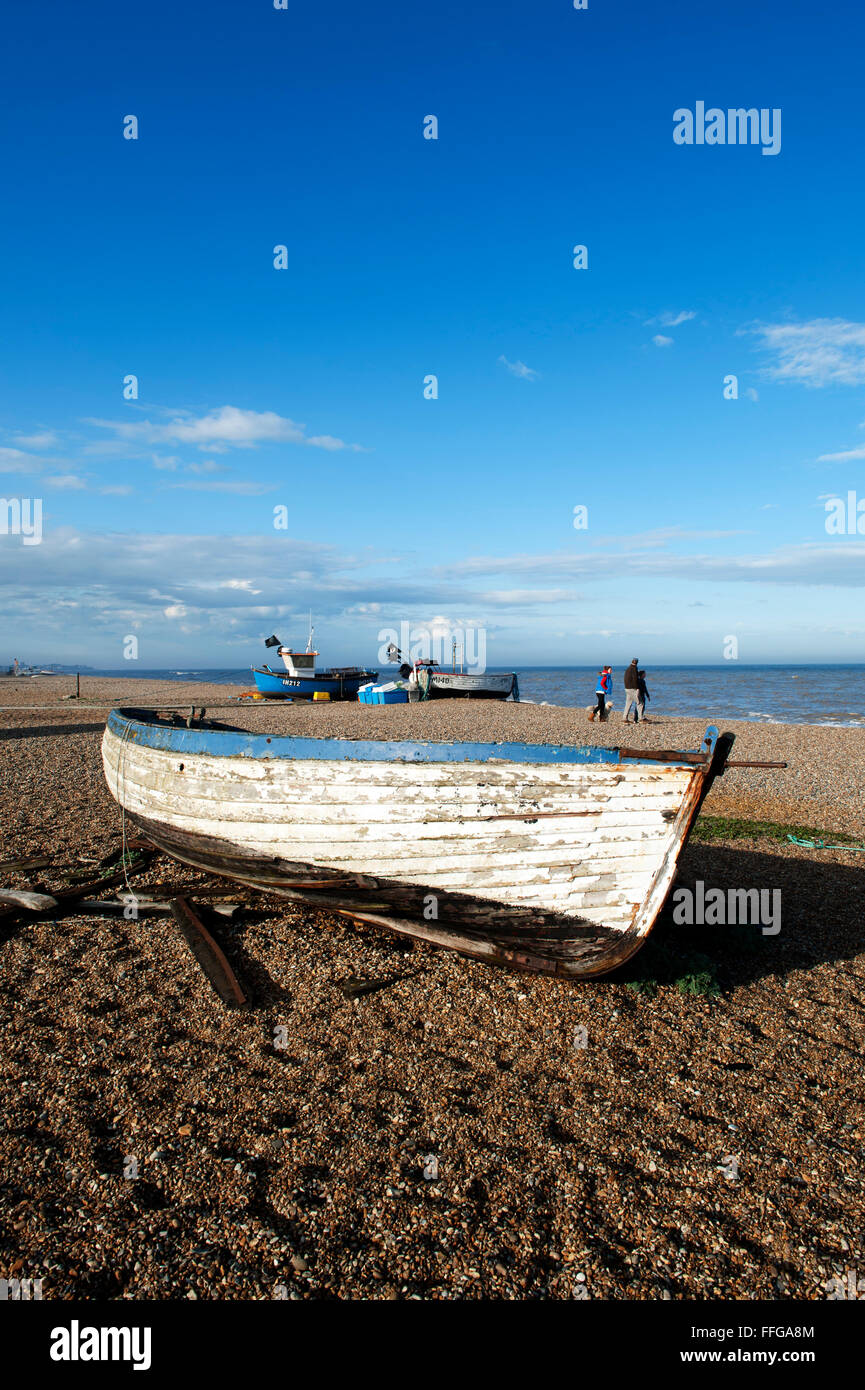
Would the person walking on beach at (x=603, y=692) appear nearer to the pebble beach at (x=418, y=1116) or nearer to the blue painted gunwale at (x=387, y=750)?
the pebble beach at (x=418, y=1116)

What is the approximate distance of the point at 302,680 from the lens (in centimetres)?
4006

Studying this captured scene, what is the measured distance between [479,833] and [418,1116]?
6.28ft

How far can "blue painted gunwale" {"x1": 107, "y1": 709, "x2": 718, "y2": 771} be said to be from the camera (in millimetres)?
5148

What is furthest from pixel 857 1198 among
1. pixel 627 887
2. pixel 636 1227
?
pixel 627 887

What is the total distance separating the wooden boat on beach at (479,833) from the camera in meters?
4.79

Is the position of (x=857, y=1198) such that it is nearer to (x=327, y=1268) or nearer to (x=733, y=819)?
(x=327, y=1268)

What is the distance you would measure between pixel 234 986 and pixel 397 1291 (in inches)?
112

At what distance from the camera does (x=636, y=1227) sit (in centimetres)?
317

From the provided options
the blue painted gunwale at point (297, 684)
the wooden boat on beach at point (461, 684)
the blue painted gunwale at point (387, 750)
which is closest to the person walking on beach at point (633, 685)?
the wooden boat on beach at point (461, 684)

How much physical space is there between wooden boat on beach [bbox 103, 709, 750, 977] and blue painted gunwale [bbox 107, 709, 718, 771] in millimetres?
17

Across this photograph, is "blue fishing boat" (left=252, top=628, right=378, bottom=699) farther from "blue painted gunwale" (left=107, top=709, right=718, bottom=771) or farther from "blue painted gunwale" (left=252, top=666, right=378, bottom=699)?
"blue painted gunwale" (left=107, top=709, right=718, bottom=771)

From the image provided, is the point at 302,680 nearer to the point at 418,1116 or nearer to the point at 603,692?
the point at 603,692

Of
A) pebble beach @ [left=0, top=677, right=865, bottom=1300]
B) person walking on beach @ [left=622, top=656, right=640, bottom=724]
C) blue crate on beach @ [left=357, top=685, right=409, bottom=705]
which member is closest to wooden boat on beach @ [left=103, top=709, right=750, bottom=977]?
pebble beach @ [left=0, top=677, right=865, bottom=1300]
